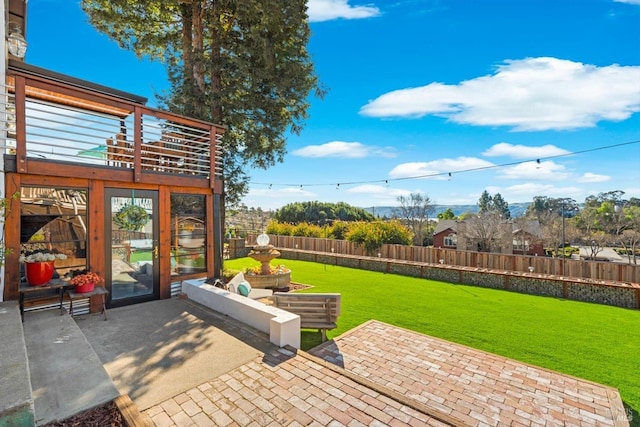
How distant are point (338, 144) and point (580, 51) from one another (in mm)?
33455

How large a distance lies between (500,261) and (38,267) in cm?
1283

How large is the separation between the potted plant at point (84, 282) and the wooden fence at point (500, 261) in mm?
11525

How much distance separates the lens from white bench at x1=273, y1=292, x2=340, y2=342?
551cm

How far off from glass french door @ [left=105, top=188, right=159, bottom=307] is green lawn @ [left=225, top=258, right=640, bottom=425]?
10.9ft

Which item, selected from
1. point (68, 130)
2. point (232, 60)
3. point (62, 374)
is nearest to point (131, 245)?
point (68, 130)

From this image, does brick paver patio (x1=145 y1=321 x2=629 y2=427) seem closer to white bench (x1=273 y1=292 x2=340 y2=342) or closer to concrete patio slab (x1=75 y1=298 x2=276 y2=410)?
concrete patio slab (x1=75 y1=298 x2=276 y2=410)

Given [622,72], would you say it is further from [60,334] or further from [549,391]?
[60,334]

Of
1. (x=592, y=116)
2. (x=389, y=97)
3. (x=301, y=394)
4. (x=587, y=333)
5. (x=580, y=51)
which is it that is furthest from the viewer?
(x=592, y=116)

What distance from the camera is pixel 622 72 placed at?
10.7 m

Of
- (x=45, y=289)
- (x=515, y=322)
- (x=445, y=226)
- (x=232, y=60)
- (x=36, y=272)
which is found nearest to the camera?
(x=36, y=272)

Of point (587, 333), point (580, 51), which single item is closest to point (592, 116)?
point (580, 51)

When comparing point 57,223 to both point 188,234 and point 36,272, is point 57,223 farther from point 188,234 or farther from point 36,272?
point 188,234

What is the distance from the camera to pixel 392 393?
9.89 ft

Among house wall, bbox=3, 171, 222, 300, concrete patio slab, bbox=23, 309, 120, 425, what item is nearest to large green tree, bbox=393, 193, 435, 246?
house wall, bbox=3, 171, 222, 300
